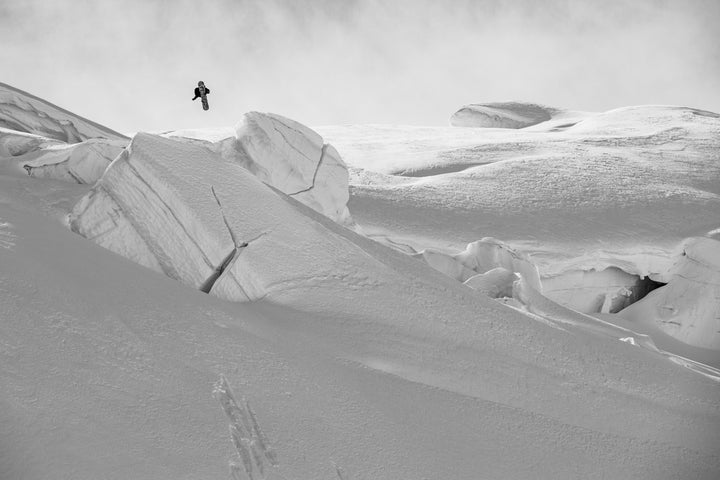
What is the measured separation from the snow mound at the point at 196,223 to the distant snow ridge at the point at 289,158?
4656 mm

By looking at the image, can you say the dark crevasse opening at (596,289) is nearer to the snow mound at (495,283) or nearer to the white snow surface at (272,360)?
the snow mound at (495,283)

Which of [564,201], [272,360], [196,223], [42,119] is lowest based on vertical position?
[272,360]

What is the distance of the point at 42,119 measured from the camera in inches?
812

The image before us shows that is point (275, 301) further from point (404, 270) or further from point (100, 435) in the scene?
point (100, 435)

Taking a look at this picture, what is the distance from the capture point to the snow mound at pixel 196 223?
319 inches

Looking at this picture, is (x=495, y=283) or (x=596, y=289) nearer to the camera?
(x=495, y=283)

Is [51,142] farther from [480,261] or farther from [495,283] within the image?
[495,283]

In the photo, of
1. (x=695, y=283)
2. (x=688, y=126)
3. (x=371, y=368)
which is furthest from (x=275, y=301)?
(x=688, y=126)

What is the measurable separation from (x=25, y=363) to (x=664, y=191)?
63.0 ft

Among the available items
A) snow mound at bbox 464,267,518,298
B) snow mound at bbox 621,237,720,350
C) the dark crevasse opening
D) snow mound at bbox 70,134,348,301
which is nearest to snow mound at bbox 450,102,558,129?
the dark crevasse opening

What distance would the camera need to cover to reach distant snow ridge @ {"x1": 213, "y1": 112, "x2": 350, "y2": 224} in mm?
13727

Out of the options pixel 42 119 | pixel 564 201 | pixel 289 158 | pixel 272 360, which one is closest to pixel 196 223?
pixel 272 360

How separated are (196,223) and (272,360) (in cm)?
201

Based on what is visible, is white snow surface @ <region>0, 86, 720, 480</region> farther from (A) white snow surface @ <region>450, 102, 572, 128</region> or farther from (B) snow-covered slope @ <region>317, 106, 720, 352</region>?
(A) white snow surface @ <region>450, 102, 572, 128</region>
